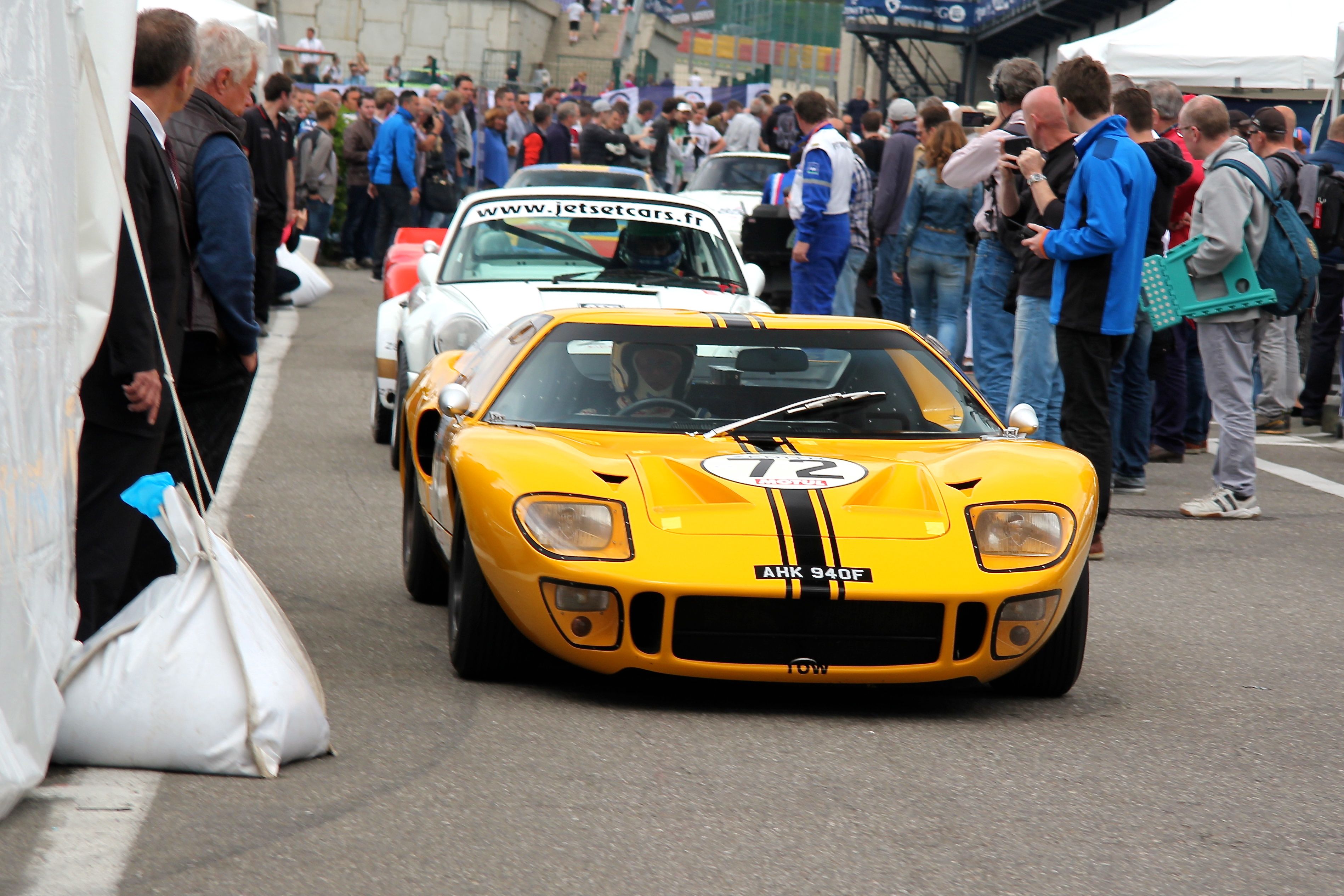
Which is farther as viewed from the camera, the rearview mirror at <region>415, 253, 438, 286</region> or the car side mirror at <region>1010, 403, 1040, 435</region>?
the rearview mirror at <region>415, 253, 438, 286</region>

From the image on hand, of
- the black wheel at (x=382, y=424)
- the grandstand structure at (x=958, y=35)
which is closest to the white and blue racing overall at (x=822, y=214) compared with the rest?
the black wheel at (x=382, y=424)

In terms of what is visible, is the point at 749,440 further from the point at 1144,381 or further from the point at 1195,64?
the point at 1195,64

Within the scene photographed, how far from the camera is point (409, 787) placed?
12.1ft

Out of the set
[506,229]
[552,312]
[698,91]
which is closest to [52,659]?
[552,312]

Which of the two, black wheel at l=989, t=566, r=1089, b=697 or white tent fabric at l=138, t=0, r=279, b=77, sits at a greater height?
white tent fabric at l=138, t=0, r=279, b=77

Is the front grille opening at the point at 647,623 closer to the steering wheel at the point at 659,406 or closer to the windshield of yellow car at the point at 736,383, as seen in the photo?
the windshield of yellow car at the point at 736,383

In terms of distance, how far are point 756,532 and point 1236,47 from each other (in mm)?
13386

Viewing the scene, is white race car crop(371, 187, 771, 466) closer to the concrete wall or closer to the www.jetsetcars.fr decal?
the www.jetsetcars.fr decal

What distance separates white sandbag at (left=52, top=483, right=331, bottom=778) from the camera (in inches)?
143

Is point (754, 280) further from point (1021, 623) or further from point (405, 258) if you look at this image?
point (1021, 623)

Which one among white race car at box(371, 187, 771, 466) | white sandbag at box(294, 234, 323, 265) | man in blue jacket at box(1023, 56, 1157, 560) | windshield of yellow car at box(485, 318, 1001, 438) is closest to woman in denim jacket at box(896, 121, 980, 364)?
white race car at box(371, 187, 771, 466)

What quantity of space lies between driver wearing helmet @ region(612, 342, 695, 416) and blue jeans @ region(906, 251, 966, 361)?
513 cm

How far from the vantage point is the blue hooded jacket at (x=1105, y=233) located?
21.9ft

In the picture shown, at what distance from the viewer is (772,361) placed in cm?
530
